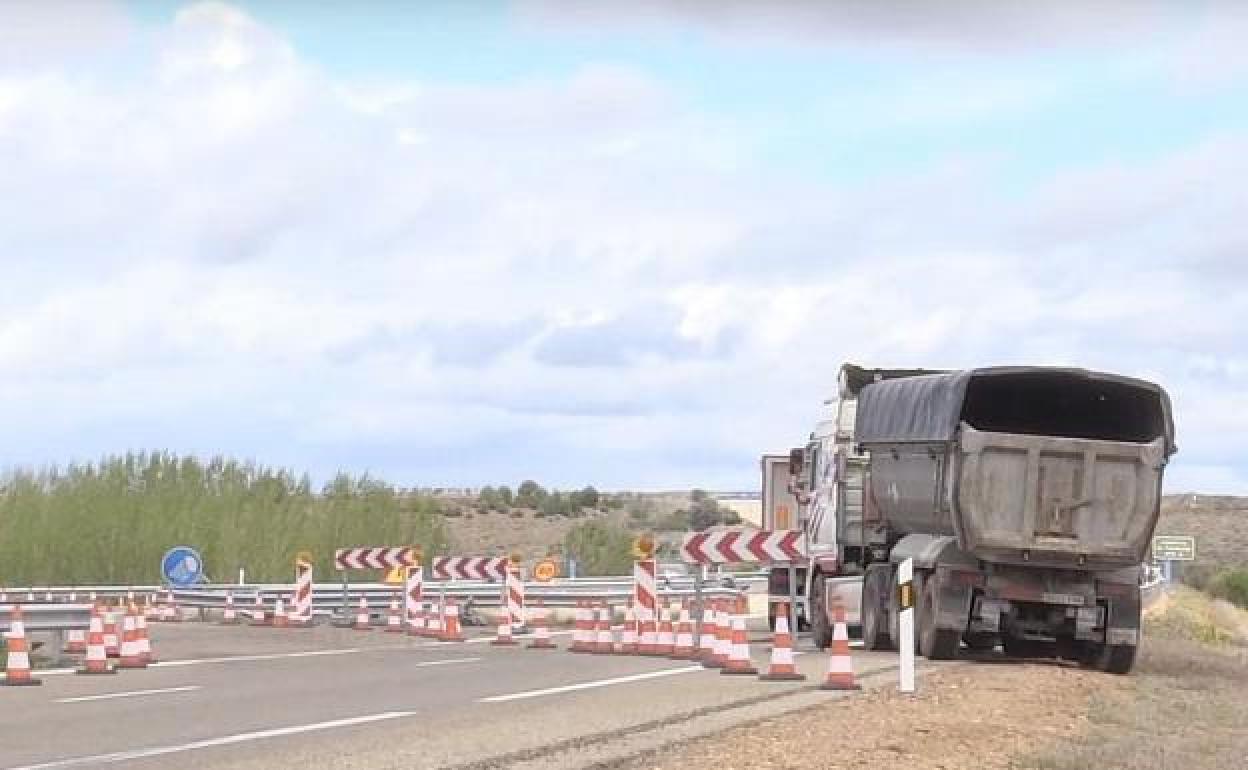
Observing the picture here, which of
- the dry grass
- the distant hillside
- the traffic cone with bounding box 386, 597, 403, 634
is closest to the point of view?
the dry grass

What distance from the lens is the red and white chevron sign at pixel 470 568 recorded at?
39.3 metres

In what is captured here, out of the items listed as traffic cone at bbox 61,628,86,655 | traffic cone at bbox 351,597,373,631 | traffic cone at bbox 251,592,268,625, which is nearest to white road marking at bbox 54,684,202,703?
traffic cone at bbox 61,628,86,655

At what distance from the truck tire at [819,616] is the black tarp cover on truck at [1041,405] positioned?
4.97 metres

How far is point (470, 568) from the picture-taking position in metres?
40.0

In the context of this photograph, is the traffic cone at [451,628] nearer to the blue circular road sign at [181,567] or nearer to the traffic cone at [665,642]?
the traffic cone at [665,642]

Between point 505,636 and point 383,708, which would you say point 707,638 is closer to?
point 505,636

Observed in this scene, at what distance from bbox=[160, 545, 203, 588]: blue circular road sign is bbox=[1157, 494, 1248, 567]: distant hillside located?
8596 cm

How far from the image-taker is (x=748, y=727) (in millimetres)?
16234

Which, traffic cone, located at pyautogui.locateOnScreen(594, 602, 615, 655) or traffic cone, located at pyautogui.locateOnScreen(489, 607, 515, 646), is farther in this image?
traffic cone, located at pyautogui.locateOnScreen(489, 607, 515, 646)

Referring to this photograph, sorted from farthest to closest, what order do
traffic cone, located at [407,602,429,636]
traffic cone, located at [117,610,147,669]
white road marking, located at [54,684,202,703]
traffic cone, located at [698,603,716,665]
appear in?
traffic cone, located at [407,602,429,636]
traffic cone, located at [698,603,716,665]
traffic cone, located at [117,610,147,669]
white road marking, located at [54,684,202,703]

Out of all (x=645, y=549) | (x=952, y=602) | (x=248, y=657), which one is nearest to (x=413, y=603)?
(x=645, y=549)

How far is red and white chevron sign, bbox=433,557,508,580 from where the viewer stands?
39.3 m

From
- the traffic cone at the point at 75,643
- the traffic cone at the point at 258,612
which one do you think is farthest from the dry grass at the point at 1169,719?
the traffic cone at the point at 258,612

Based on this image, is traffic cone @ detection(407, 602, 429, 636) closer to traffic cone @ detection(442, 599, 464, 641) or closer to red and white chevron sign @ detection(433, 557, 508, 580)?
traffic cone @ detection(442, 599, 464, 641)
